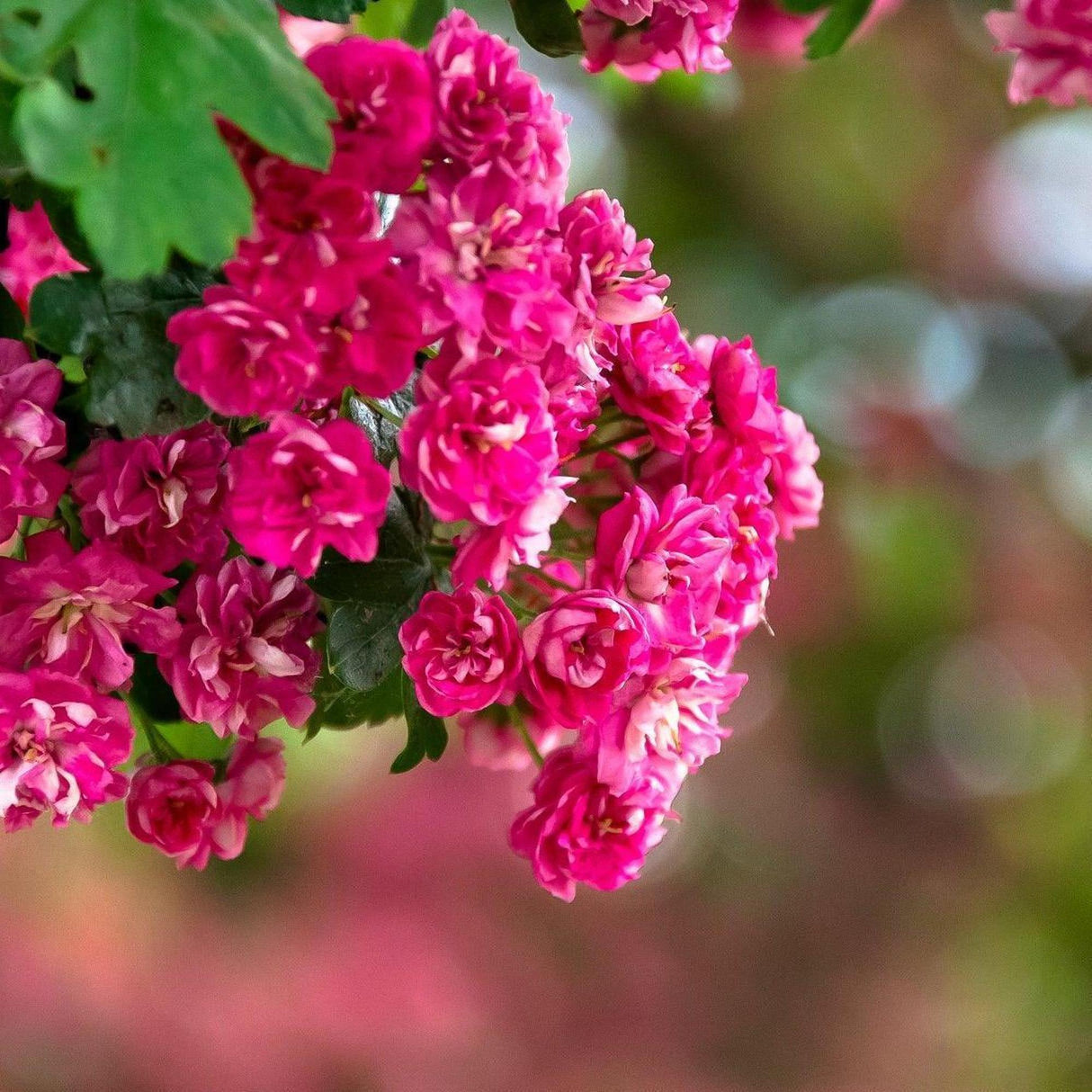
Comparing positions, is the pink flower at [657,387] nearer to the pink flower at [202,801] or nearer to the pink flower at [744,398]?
the pink flower at [744,398]

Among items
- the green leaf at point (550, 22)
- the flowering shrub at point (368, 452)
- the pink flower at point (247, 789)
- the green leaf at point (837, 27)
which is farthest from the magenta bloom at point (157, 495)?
the green leaf at point (837, 27)

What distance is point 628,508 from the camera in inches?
18.6

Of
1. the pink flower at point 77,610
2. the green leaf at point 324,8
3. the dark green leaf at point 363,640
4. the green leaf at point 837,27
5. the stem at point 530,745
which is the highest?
the green leaf at point 324,8

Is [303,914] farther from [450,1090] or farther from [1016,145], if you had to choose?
[1016,145]

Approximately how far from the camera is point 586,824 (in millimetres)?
513

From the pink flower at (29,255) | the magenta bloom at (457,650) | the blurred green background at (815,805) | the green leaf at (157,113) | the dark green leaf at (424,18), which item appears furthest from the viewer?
the blurred green background at (815,805)

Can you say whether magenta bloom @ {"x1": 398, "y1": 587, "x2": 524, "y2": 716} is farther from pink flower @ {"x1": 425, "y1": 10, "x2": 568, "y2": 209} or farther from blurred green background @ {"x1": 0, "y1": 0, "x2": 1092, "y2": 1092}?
blurred green background @ {"x1": 0, "y1": 0, "x2": 1092, "y2": 1092}

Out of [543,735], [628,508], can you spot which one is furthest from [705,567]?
[543,735]

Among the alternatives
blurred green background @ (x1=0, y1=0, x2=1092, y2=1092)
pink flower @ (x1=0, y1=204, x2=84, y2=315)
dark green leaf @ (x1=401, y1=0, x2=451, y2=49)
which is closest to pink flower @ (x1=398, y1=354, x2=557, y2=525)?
pink flower @ (x1=0, y1=204, x2=84, y2=315)

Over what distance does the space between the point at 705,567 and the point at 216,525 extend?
0.55ft

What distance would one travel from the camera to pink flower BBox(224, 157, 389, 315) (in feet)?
1.26

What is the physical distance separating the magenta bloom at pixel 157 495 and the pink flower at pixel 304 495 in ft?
0.11

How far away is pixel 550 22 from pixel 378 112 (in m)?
0.17

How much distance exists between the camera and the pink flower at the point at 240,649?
1.47ft
